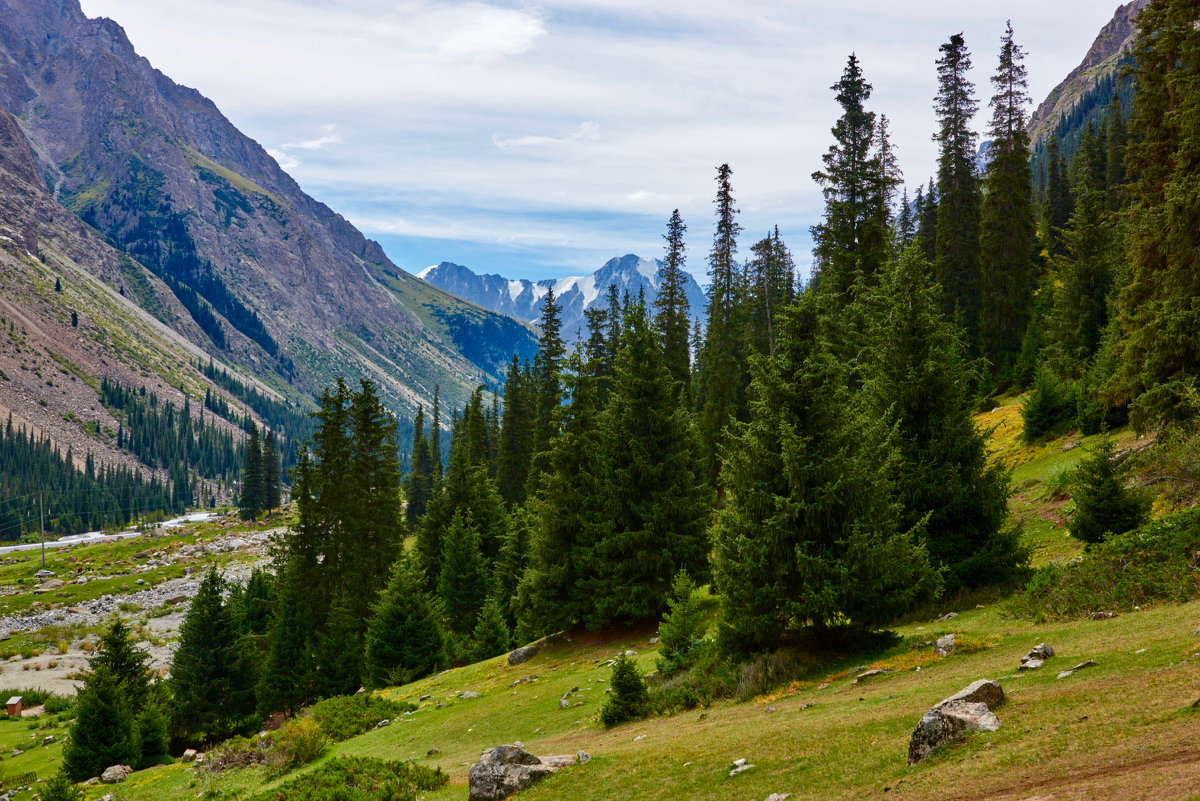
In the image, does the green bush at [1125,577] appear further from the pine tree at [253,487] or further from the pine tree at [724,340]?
the pine tree at [253,487]

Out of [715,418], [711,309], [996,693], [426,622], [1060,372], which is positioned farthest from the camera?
[711,309]

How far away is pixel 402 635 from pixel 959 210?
4622 centimetres

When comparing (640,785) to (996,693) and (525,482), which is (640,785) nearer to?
(996,693)

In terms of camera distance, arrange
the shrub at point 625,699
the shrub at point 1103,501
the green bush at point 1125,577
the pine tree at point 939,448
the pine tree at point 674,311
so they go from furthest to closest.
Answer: the pine tree at point 674,311, the pine tree at point 939,448, the shrub at point 1103,501, the shrub at point 625,699, the green bush at point 1125,577

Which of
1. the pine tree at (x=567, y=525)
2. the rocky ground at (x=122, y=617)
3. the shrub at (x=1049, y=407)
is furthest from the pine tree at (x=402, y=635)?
the shrub at (x=1049, y=407)

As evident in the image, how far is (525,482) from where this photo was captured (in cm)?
5788

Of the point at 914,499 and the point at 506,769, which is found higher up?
the point at 914,499

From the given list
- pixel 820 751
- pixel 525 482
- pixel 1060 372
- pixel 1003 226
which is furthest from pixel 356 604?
pixel 1003 226

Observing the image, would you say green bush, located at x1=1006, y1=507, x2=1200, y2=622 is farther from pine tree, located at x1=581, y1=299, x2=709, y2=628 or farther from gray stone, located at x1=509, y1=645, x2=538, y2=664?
gray stone, located at x1=509, y1=645, x2=538, y2=664

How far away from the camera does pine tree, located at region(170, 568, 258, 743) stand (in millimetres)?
36938

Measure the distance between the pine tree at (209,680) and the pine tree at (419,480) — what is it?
56004 mm

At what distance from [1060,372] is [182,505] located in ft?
665

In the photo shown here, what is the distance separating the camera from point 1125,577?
52.3 ft

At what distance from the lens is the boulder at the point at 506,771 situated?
12.6 meters
